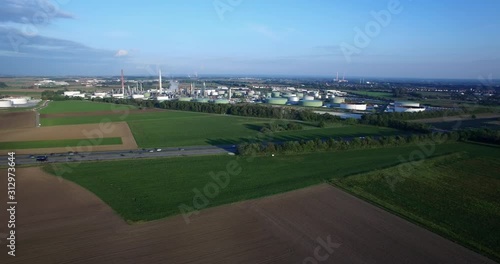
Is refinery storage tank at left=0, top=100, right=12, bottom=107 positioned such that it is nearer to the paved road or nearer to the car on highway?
the paved road

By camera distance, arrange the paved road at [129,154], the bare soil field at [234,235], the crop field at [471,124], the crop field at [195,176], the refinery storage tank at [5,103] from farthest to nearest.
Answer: the refinery storage tank at [5,103] < the crop field at [471,124] < the paved road at [129,154] < the crop field at [195,176] < the bare soil field at [234,235]

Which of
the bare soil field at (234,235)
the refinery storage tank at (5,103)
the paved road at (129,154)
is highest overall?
the refinery storage tank at (5,103)

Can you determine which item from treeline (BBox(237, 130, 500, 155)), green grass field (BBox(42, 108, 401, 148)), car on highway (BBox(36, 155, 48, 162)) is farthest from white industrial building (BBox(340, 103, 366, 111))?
car on highway (BBox(36, 155, 48, 162))

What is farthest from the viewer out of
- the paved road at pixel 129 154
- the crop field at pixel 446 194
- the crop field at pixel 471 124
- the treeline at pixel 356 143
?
the crop field at pixel 471 124

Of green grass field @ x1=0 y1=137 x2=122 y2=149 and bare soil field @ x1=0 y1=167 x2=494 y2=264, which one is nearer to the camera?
bare soil field @ x1=0 y1=167 x2=494 y2=264

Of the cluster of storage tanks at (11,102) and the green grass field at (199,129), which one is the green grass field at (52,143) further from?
the cluster of storage tanks at (11,102)

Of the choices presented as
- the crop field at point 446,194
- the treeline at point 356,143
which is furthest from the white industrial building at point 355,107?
the crop field at point 446,194
